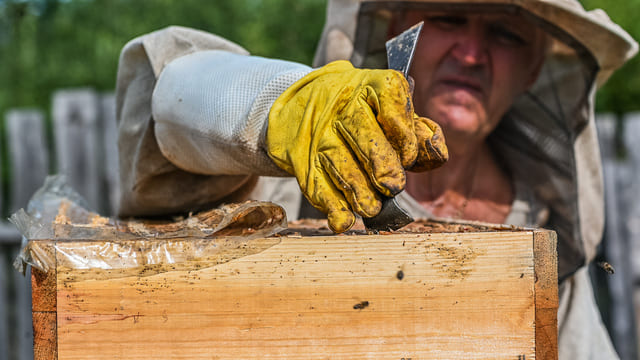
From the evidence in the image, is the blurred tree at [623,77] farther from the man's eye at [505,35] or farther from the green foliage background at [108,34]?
the man's eye at [505,35]

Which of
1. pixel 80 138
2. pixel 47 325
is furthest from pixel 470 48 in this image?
pixel 80 138

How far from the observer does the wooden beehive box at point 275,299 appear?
845 millimetres

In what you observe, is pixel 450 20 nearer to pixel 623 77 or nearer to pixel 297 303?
pixel 297 303

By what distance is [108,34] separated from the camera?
4090mm

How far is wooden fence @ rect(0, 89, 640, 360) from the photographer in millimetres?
3037

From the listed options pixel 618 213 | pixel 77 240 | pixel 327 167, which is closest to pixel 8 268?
pixel 77 240

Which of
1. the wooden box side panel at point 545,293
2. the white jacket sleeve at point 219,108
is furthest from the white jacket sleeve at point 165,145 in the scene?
the wooden box side panel at point 545,293

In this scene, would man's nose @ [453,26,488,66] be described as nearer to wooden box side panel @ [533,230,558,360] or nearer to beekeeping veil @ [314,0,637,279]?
beekeeping veil @ [314,0,637,279]

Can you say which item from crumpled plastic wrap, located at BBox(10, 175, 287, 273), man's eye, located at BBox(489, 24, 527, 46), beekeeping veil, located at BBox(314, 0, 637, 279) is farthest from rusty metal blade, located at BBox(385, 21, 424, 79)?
man's eye, located at BBox(489, 24, 527, 46)

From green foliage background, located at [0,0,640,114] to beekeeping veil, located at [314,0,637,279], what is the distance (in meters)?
2.01

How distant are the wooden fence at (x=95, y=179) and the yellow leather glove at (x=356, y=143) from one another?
2.32m

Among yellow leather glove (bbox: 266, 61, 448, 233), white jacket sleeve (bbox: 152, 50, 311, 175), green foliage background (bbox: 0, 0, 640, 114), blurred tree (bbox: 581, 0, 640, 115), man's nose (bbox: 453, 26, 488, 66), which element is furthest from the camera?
green foliage background (bbox: 0, 0, 640, 114)

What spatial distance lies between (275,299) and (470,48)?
114 centimetres

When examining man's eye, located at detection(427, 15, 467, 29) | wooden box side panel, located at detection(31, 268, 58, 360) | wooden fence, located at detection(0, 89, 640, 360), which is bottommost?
wooden fence, located at detection(0, 89, 640, 360)
